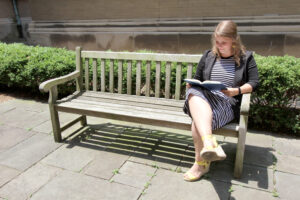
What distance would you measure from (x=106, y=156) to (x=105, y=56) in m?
Answer: 1.41

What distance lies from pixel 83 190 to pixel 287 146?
259cm

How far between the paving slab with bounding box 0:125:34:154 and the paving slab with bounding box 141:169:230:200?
2.09m

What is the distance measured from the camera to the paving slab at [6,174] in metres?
2.75


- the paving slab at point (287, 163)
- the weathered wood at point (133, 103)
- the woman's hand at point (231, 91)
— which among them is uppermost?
the woman's hand at point (231, 91)

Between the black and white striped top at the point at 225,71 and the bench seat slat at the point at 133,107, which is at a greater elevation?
the black and white striped top at the point at 225,71

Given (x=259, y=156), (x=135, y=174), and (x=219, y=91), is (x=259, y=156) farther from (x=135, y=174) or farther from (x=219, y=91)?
(x=135, y=174)

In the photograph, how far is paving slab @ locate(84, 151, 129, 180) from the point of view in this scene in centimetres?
284

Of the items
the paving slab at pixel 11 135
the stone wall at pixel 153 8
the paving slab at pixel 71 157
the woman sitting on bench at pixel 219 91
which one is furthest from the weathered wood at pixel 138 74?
the stone wall at pixel 153 8

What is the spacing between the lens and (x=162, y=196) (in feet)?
8.15

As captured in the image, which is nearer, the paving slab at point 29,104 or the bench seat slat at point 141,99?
the bench seat slat at point 141,99

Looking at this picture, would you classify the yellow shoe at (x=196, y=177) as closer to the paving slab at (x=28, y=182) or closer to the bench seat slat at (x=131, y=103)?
the bench seat slat at (x=131, y=103)

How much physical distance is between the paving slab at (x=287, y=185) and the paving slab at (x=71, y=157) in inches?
81.7

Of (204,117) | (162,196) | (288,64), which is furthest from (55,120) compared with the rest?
(288,64)

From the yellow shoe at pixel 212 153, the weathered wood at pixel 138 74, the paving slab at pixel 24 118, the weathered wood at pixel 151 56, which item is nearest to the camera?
the yellow shoe at pixel 212 153
